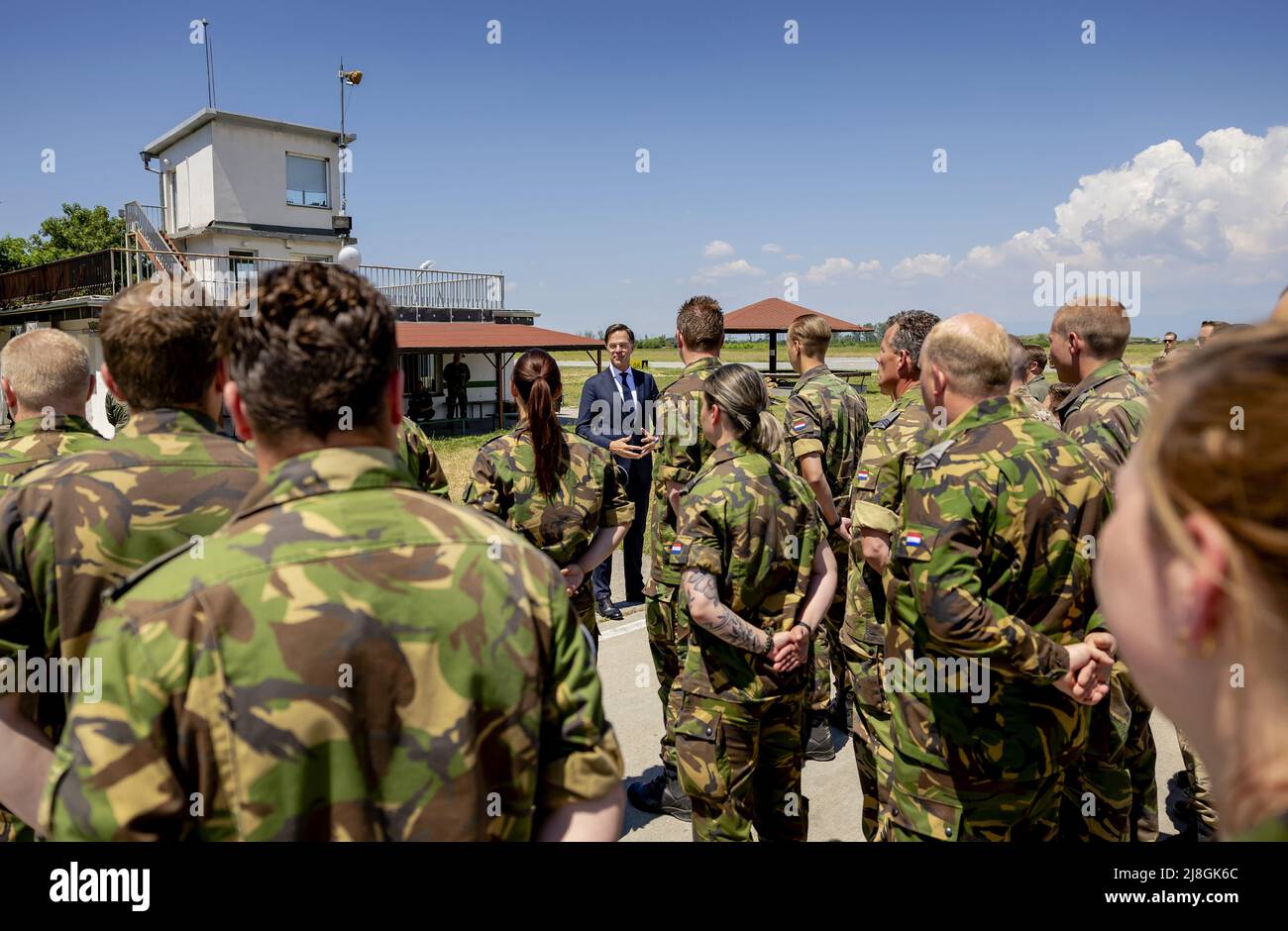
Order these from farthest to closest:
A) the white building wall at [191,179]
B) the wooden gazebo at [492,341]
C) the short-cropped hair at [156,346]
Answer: the white building wall at [191,179] → the wooden gazebo at [492,341] → the short-cropped hair at [156,346]

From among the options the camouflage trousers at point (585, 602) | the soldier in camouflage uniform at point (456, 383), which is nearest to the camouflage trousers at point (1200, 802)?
the camouflage trousers at point (585, 602)

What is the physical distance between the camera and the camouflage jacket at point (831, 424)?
5258 millimetres

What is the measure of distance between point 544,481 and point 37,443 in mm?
1953

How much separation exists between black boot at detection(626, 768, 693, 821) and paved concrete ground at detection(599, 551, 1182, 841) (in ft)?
0.15

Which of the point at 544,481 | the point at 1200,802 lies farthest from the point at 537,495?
the point at 1200,802

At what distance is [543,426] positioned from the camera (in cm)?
392

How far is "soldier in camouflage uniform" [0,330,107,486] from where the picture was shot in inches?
108

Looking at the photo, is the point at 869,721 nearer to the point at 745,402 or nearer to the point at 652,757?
the point at 652,757

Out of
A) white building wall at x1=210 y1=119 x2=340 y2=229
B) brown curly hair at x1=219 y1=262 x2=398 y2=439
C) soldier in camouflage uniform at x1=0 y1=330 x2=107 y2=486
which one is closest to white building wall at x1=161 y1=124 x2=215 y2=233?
white building wall at x1=210 y1=119 x2=340 y2=229

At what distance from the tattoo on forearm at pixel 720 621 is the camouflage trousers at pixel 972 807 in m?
0.69

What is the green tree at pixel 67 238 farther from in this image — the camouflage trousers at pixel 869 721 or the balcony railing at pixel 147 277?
the camouflage trousers at pixel 869 721

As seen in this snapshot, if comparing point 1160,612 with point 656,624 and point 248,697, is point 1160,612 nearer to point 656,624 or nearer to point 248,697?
point 248,697

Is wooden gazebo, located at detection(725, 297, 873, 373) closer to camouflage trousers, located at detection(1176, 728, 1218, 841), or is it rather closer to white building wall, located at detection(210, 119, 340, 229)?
white building wall, located at detection(210, 119, 340, 229)

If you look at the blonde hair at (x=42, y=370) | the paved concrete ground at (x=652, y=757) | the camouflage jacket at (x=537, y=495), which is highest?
the blonde hair at (x=42, y=370)
